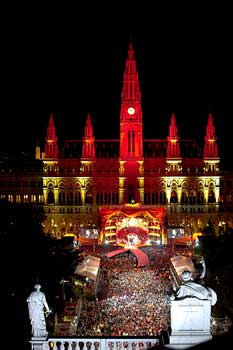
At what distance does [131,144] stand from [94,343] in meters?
86.8

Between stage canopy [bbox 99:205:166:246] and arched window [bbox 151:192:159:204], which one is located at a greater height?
arched window [bbox 151:192:159:204]

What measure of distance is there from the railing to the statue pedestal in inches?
59.7

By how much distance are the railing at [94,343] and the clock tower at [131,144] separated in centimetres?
8537

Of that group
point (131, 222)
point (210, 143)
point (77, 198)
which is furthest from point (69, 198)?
A: point (210, 143)

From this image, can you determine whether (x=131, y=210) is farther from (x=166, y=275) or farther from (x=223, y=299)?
(x=223, y=299)

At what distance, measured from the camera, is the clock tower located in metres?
104

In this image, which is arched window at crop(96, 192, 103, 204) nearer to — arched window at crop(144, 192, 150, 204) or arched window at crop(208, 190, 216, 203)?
arched window at crop(144, 192, 150, 204)

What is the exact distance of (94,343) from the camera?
18.9 metres

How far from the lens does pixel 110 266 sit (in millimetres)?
68438

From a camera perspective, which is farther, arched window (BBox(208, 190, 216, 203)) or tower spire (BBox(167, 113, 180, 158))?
arched window (BBox(208, 190, 216, 203))

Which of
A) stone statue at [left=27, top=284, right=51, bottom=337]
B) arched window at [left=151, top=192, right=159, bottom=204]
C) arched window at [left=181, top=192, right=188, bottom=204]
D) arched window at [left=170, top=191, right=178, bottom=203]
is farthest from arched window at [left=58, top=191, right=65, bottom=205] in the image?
stone statue at [left=27, top=284, right=51, bottom=337]

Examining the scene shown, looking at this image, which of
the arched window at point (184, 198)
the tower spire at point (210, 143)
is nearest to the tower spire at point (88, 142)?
the arched window at point (184, 198)

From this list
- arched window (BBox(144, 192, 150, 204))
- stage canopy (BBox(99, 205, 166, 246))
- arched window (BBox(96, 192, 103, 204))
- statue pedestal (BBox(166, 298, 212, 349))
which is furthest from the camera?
arched window (BBox(144, 192, 150, 204))

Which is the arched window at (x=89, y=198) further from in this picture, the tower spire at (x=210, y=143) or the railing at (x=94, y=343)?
the railing at (x=94, y=343)
